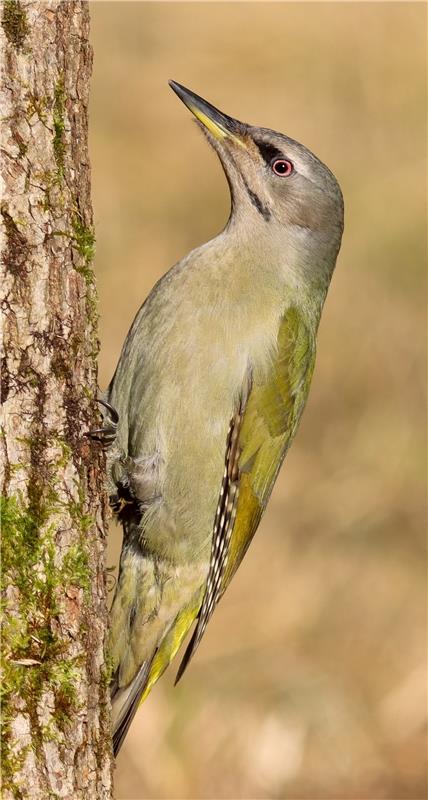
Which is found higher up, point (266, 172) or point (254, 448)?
point (266, 172)

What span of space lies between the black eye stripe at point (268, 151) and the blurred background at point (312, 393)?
3.33 m

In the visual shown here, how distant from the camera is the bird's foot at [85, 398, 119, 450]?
395 cm

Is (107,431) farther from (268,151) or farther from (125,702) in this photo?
(268,151)

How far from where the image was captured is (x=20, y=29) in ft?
11.7

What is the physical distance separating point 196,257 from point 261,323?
0.40 meters

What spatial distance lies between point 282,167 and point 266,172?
8 cm

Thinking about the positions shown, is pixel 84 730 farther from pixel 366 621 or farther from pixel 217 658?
pixel 366 621

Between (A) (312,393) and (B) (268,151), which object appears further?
(A) (312,393)

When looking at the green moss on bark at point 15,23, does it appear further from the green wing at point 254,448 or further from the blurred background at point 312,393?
the blurred background at point 312,393

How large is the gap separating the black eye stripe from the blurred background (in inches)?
131

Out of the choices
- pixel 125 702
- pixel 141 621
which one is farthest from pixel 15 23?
pixel 125 702

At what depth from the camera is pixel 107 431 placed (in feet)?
13.8

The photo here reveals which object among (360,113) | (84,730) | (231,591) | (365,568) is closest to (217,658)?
(231,591)

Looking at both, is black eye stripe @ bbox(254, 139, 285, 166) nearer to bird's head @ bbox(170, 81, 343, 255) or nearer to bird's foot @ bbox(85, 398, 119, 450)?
bird's head @ bbox(170, 81, 343, 255)
